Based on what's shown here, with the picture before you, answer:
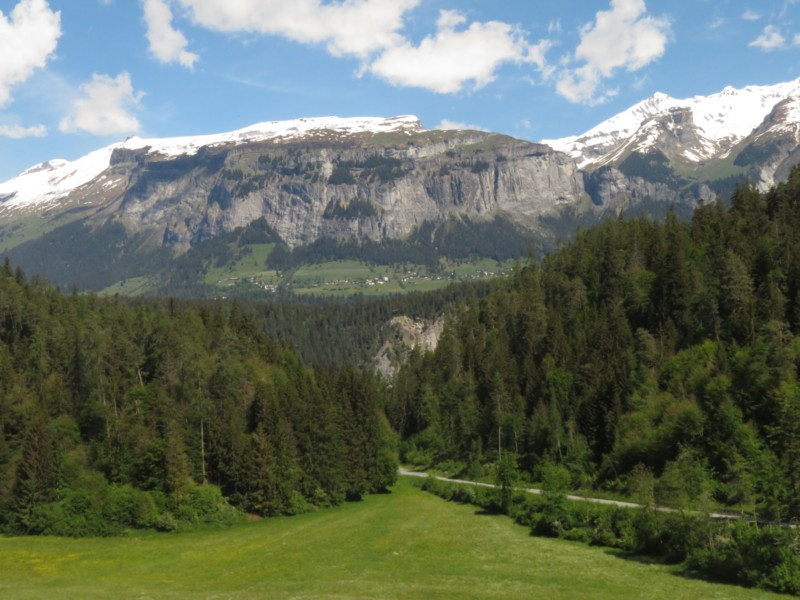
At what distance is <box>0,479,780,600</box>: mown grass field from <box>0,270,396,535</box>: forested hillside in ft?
17.9

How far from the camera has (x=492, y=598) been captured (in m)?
52.9

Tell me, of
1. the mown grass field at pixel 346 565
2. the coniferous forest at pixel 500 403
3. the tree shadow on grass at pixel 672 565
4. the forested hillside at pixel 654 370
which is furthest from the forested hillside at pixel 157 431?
the tree shadow on grass at pixel 672 565

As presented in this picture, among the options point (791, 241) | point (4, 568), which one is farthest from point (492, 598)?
point (791, 241)

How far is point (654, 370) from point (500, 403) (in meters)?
28.0

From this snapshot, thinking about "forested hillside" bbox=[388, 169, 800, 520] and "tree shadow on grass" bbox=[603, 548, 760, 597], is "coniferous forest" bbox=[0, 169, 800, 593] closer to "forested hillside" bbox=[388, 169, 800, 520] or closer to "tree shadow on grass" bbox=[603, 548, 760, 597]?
"forested hillside" bbox=[388, 169, 800, 520]

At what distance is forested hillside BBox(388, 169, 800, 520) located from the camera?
78.9 metres

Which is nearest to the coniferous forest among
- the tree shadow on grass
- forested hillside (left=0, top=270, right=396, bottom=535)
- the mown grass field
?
forested hillside (left=0, top=270, right=396, bottom=535)

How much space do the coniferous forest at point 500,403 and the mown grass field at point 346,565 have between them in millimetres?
7042

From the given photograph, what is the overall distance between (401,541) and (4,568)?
36.3 m

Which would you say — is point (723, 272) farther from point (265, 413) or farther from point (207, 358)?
point (207, 358)

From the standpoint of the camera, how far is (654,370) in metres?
104

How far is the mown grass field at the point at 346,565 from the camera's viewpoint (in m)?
55.1

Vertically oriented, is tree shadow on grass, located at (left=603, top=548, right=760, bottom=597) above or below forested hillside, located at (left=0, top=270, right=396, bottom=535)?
below

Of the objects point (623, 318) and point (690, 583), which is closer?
point (690, 583)
